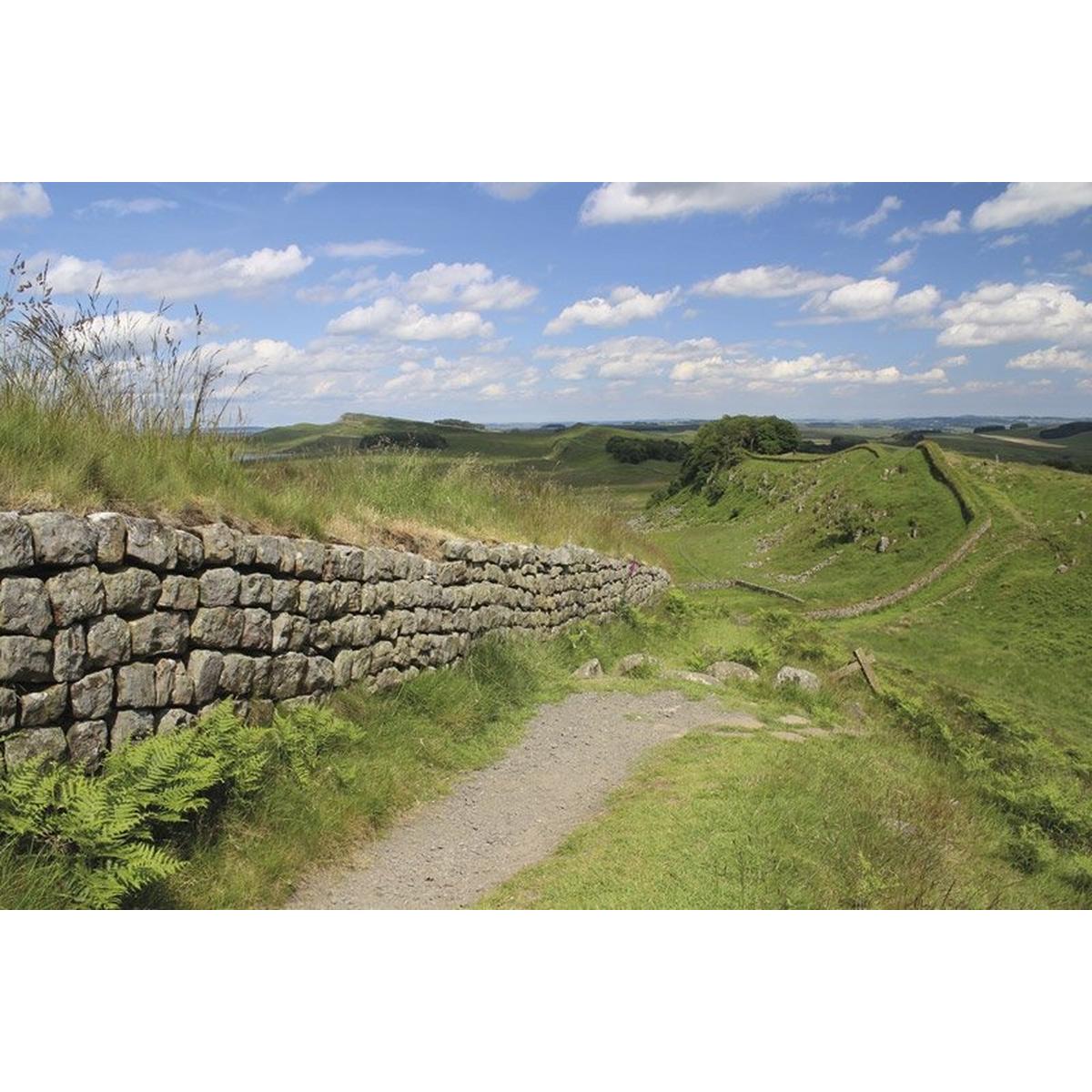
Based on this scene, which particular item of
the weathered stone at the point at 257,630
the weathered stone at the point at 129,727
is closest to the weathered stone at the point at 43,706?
the weathered stone at the point at 129,727

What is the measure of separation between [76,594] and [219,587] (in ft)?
3.92

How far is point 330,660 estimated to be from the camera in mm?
7406

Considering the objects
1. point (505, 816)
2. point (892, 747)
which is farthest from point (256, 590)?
point (892, 747)

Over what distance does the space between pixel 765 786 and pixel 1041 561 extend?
20.2 meters

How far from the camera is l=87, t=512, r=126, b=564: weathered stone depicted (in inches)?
200

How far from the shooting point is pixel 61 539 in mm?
4855

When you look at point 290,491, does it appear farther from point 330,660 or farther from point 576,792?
point 576,792

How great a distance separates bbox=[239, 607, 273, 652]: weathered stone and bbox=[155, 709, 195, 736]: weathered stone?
77 centimetres

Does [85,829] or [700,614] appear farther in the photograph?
[700,614]

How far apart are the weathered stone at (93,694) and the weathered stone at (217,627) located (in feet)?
2.50

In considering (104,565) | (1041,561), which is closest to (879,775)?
(104,565)

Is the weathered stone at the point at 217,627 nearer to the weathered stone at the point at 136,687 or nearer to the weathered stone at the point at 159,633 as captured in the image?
the weathered stone at the point at 159,633

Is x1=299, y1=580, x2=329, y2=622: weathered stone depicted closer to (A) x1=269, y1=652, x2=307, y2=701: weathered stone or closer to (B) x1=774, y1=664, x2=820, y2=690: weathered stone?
(A) x1=269, y1=652, x2=307, y2=701: weathered stone

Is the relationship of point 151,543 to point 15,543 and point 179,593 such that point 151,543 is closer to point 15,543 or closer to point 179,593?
point 179,593
